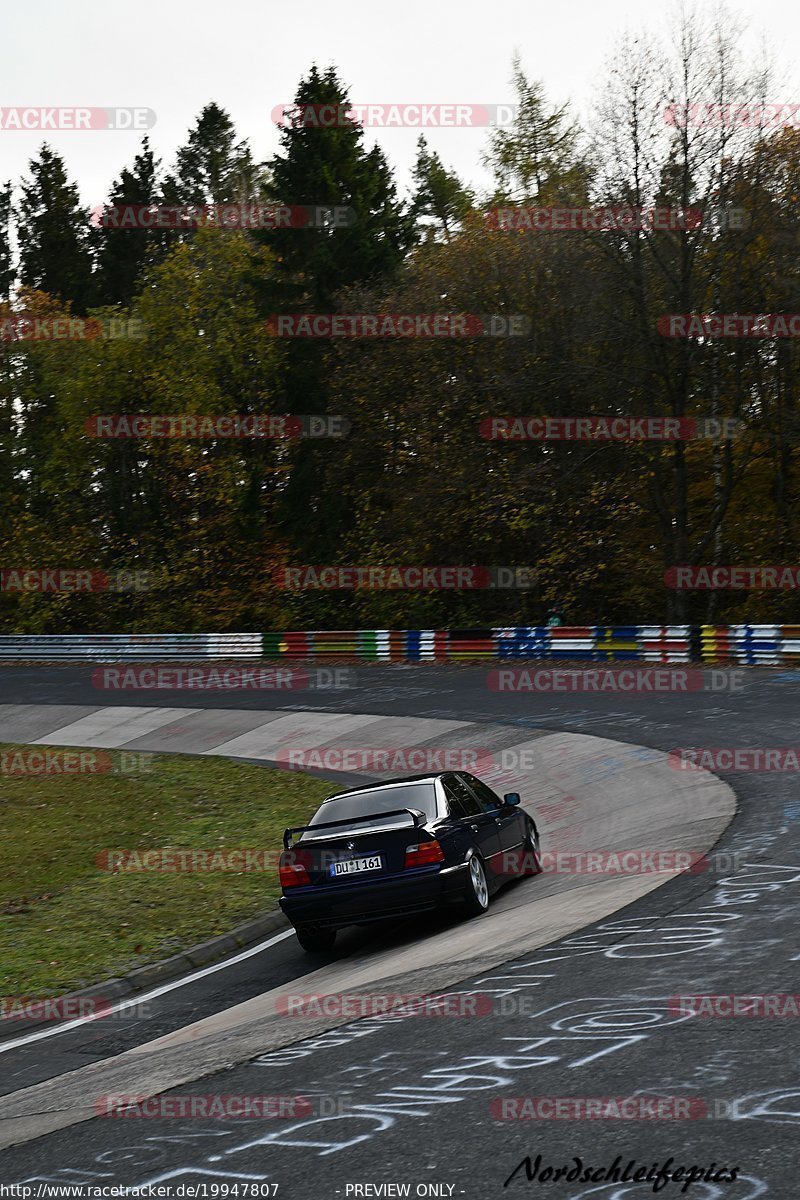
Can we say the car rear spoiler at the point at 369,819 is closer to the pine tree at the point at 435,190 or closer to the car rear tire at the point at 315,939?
the car rear tire at the point at 315,939

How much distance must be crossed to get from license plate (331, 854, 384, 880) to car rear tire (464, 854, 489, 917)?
847 millimetres

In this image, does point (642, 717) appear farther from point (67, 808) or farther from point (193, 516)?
point (193, 516)

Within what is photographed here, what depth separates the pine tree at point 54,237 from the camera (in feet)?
212

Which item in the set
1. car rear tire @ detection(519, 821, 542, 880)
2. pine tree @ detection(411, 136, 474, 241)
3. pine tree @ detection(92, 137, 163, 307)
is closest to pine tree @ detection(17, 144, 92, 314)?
pine tree @ detection(92, 137, 163, 307)

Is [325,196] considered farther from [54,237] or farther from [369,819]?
[369,819]

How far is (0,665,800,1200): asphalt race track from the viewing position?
17.0 ft

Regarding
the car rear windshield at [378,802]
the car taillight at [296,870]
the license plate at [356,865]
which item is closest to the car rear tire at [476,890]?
the car rear windshield at [378,802]

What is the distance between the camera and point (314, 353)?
45.3m

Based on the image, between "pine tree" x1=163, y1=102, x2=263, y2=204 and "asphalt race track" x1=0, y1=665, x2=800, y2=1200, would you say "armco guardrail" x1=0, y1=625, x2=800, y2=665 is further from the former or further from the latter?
"pine tree" x1=163, y1=102, x2=263, y2=204

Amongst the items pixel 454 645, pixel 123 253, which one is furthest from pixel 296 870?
pixel 123 253

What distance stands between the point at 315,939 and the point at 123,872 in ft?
16.4

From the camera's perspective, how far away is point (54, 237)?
65625 mm

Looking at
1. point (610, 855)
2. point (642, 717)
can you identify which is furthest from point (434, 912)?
point (642, 717)

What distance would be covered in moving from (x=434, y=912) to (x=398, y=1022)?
337 centimetres
